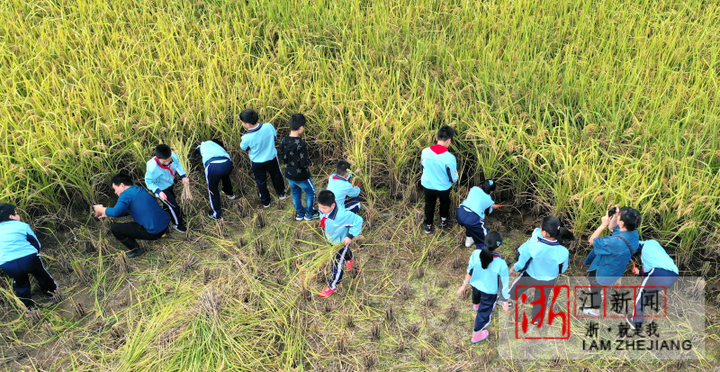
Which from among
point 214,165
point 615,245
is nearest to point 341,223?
point 214,165

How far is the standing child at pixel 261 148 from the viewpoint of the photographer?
15.2 feet

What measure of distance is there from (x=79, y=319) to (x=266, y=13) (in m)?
4.57

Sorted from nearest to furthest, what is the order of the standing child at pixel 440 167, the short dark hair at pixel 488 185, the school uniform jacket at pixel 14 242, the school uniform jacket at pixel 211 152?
the school uniform jacket at pixel 14 242 < the short dark hair at pixel 488 185 < the standing child at pixel 440 167 < the school uniform jacket at pixel 211 152

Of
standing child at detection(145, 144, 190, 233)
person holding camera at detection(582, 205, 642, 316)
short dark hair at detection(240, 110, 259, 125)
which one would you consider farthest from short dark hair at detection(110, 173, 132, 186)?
person holding camera at detection(582, 205, 642, 316)

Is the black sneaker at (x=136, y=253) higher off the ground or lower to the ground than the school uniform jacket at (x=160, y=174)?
lower

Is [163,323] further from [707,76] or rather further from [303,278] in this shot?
[707,76]

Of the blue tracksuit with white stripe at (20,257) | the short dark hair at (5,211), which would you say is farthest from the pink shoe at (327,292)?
the short dark hair at (5,211)

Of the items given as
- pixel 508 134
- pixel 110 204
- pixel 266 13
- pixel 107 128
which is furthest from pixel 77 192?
pixel 508 134

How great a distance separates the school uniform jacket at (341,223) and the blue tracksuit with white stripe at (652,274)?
7.61 ft

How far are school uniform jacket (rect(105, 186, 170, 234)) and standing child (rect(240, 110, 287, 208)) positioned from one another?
1019mm

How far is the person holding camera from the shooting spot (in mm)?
3567

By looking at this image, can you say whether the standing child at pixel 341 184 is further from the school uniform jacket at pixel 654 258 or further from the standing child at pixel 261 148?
the school uniform jacket at pixel 654 258

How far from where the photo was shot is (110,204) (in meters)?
5.05

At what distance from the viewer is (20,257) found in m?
3.93
